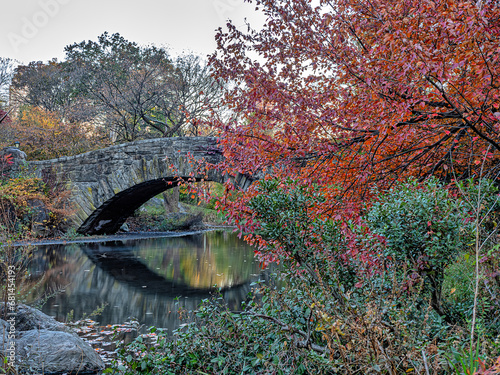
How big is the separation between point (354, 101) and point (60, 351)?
321 centimetres

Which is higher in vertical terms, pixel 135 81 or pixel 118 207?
pixel 135 81

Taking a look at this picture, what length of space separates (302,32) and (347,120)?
111 cm

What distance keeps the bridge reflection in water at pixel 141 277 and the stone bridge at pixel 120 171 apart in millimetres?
1301

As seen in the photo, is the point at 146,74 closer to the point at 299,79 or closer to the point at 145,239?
the point at 145,239

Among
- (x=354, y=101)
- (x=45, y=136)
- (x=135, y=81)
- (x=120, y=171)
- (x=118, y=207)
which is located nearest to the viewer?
(x=354, y=101)

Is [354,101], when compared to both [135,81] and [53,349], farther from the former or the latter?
[135,81]

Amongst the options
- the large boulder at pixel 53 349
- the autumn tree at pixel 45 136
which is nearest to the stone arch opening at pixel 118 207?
the autumn tree at pixel 45 136

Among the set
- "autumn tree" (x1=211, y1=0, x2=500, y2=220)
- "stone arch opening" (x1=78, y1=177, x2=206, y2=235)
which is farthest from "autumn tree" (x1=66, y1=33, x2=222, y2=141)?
"autumn tree" (x1=211, y1=0, x2=500, y2=220)

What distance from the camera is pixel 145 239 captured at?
15.0 m

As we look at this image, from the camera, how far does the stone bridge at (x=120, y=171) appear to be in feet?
36.3

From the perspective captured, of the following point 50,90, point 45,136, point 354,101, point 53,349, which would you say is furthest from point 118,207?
point 354,101

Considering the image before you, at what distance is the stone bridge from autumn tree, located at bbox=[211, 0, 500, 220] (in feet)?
21.1

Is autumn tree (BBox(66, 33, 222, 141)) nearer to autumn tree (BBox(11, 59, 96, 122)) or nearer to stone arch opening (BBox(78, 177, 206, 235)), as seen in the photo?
autumn tree (BBox(11, 59, 96, 122))

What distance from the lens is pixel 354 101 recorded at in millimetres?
3336
